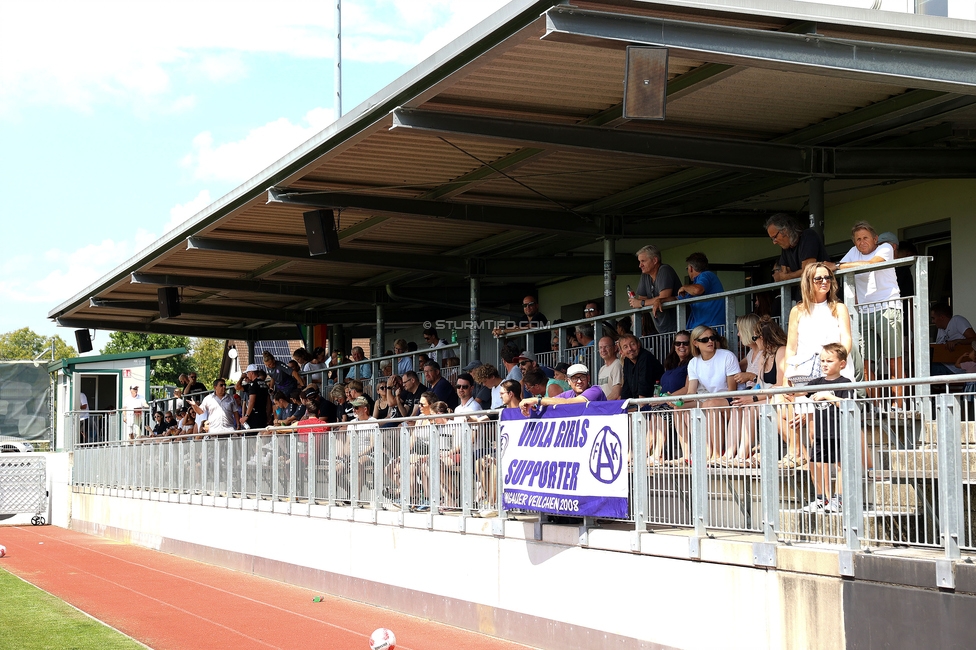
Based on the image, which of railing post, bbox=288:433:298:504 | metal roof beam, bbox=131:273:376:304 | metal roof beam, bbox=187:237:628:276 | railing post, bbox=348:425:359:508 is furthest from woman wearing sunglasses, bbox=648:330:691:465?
metal roof beam, bbox=131:273:376:304

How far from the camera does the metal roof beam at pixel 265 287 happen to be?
76.5ft

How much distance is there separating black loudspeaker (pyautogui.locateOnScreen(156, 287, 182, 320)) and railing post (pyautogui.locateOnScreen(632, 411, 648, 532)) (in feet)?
55.8

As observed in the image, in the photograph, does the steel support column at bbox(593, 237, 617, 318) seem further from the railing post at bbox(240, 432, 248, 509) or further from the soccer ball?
the soccer ball

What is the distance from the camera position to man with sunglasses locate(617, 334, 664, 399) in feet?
37.3

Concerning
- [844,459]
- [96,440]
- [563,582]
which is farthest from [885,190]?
[96,440]

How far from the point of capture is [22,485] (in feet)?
114

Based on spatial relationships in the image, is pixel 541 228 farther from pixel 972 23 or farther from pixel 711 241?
pixel 972 23

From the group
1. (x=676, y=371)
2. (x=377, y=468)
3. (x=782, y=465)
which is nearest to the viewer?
(x=782, y=465)

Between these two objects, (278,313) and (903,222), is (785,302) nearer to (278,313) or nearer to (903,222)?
(903,222)

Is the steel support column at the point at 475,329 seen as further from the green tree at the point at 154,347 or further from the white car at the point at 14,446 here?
the green tree at the point at 154,347

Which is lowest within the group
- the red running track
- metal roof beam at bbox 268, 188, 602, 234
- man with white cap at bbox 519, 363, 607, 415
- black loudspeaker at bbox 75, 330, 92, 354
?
the red running track

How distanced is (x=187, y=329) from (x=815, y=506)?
86.2 ft

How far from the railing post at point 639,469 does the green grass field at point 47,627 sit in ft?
17.6

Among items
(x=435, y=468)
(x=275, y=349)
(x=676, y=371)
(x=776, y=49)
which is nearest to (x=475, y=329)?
(x=435, y=468)
